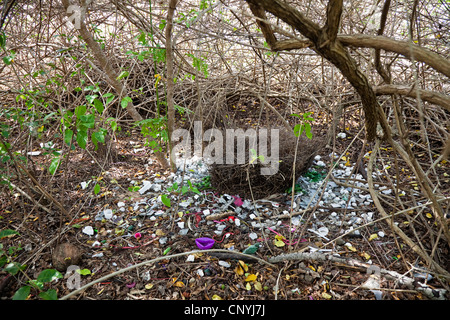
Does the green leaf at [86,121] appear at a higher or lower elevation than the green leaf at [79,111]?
lower

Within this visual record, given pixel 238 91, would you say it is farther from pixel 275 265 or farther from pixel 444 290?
pixel 444 290

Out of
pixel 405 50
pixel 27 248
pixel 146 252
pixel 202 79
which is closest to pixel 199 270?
pixel 146 252

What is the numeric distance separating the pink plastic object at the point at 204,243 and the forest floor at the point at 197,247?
4 centimetres

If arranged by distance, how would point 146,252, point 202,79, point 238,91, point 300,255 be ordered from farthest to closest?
point 238,91
point 202,79
point 146,252
point 300,255

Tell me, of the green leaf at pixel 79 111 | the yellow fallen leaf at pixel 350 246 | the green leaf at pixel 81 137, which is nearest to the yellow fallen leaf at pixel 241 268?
the yellow fallen leaf at pixel 350 246

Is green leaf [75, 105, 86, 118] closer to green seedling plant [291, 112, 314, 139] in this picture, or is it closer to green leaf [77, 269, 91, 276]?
green leaf [77, 269, 91, 276]

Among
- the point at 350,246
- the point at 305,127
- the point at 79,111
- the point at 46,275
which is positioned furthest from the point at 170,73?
the point at 350,246

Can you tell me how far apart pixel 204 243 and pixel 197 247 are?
48 millimetres

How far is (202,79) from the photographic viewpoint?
271 cm

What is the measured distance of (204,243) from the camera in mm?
1704

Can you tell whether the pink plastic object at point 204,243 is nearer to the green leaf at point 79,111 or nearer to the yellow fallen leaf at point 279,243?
the yellow fallen leaf at point 279,243

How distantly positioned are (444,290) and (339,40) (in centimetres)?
134

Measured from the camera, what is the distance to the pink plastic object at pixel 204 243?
167 cm

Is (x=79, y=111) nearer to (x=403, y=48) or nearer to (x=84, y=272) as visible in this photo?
(x=84, y=272)
